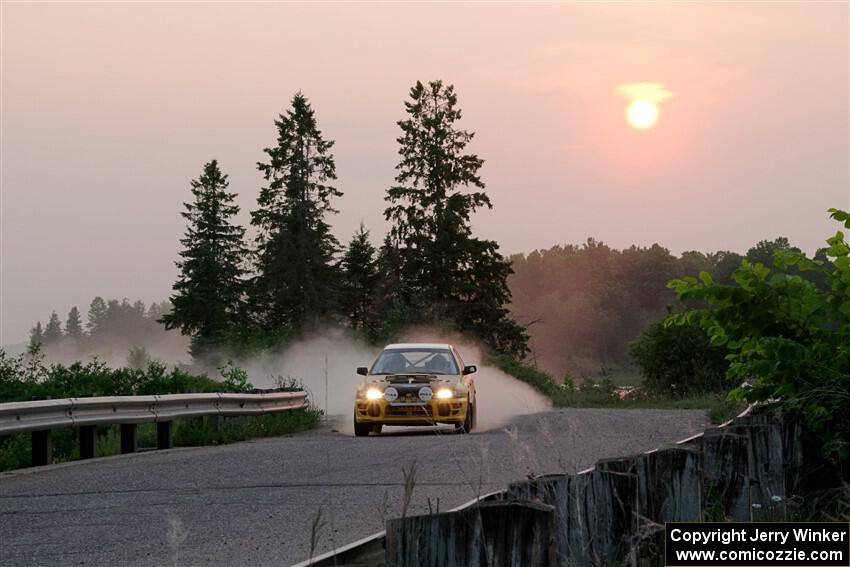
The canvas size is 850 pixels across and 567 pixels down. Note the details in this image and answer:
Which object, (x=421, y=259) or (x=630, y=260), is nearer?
(x=421, y=259)

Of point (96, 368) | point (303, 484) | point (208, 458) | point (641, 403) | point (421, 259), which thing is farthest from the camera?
point (421, 259)

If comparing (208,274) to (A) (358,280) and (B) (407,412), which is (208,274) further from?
(B) (407,412)

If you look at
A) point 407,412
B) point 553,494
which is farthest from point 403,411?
point 553,494

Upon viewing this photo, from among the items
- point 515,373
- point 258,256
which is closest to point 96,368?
point 515,373

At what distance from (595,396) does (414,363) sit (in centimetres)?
1681

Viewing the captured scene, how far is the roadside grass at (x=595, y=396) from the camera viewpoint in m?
32.1

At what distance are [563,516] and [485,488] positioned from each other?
6.84 m

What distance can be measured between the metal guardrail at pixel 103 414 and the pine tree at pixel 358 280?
60827 millimetres

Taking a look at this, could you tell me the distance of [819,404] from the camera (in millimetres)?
8883

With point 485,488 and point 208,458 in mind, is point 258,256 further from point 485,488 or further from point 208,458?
point 485,488

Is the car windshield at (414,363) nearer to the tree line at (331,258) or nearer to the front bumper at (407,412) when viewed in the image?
the front bumper at (407,412)

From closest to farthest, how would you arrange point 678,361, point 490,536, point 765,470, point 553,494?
1. point 490,536
2. point 553,494
3. point 765,470
4. point 678,361

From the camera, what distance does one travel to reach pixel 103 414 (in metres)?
17.6

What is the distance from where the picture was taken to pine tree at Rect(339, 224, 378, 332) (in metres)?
83.5
